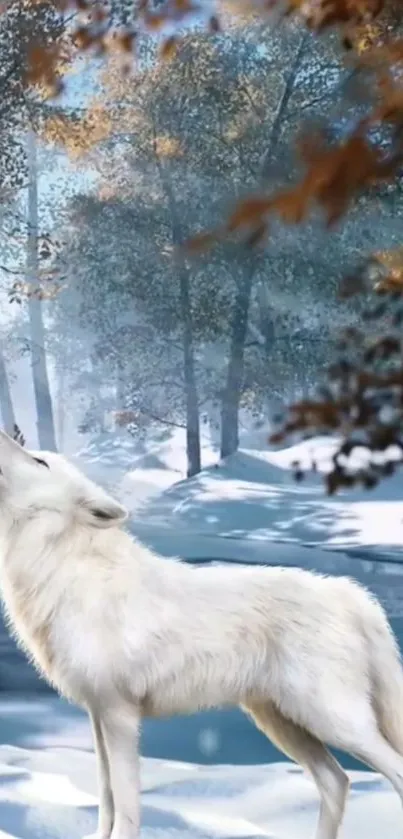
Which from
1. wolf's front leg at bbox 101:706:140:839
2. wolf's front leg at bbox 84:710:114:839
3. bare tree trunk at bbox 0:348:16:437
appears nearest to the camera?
wolf's front leg at bbox 101:706:140:839

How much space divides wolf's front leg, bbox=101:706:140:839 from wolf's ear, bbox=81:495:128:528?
296 millimetres

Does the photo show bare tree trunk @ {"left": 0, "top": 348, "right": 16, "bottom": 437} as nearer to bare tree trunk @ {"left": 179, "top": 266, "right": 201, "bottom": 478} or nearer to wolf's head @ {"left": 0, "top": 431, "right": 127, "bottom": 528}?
bare tree trunk @ {"left": 179, "top": 266, "right": 201, "bottom": 478}

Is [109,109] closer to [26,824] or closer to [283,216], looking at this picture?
[26,824]

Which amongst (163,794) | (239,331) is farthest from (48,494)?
(239,331)

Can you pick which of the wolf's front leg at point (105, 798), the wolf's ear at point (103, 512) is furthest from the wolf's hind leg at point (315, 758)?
the wolf's ear at point (103, 512)

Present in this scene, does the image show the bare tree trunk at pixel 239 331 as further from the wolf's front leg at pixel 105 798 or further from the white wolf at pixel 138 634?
the wolf's front leg at pixel 105 798

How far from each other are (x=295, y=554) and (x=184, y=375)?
551mm

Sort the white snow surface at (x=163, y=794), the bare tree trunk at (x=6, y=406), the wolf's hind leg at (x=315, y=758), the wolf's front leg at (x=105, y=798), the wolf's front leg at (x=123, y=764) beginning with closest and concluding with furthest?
the wolf's front leg at (x=123, y=764)
the wolf's front leg at (x=105, y=798)
the wolf's hind leg at (x=315, y=758)
the white snow surface at (x=163, y=794)
the bare tree trunk at (x=6, y=406)

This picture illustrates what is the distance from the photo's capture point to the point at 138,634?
6.68 feet

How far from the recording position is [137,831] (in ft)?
6.83

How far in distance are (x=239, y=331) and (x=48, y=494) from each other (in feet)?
4.62

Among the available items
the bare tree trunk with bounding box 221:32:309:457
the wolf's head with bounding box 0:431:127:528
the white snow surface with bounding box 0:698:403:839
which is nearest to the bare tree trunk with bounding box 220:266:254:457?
the bare tree trunk with bounding box 221:32:309:457

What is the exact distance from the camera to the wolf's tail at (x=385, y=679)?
2201 millimetres

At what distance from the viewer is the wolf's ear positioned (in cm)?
206
